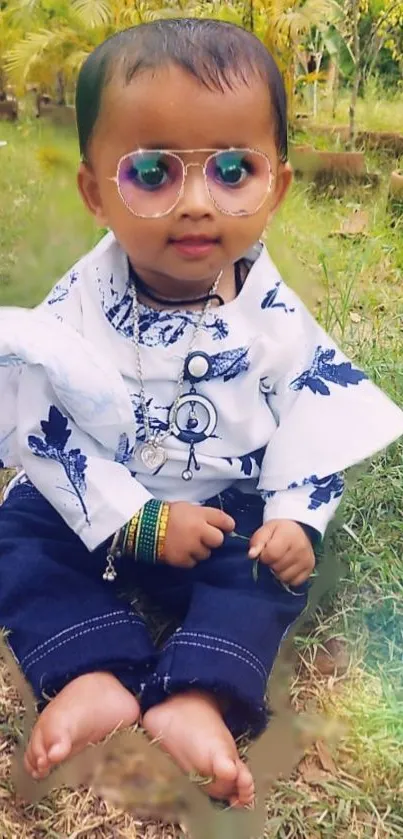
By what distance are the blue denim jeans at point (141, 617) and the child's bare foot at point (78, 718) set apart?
0.03 metres

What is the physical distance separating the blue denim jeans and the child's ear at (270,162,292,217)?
0.45 metres

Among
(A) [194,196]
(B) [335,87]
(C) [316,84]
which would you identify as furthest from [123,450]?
(B) [335,87]

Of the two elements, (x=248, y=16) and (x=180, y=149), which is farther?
(x=248, y=16)

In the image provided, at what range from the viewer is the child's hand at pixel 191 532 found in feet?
4.83

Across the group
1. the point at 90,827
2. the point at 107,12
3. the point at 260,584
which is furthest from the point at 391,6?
the point at 90,827

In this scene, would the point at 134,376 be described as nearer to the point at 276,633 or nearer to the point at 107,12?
the point at 276,633

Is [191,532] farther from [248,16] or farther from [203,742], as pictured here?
[248,16]

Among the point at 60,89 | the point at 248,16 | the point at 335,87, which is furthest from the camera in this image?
the point at 335,87

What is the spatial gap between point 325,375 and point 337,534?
306mm

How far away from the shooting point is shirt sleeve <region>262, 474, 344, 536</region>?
153 centimetres

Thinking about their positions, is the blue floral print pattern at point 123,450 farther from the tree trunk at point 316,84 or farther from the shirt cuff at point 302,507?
the tree trunk at point 316,84

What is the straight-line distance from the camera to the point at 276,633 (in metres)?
1.47

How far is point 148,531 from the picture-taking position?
Result: 1.49 meters

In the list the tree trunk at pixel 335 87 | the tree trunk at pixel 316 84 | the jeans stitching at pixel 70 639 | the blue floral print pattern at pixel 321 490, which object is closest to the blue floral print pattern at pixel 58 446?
the jeans stitching at pixel 70 639
